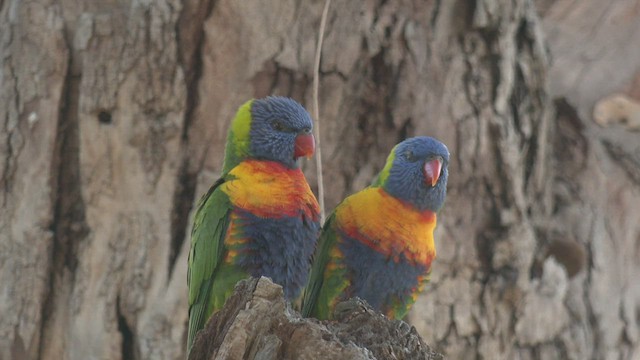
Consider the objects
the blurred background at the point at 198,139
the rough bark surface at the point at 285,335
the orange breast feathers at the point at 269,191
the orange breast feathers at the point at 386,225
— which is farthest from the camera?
A: the blurred background at the point at 198,139

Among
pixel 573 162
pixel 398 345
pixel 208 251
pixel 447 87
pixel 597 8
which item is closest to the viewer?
pixel 398 345

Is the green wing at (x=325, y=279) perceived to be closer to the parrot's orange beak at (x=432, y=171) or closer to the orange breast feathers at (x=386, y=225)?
the orange breast feathers at (x=386, y=225)

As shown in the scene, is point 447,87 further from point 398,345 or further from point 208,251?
point 398,345

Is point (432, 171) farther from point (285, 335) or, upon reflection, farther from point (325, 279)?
point (285, 335)

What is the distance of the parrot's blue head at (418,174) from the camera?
297 cm

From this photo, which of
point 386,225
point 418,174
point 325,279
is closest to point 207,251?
point 325,279

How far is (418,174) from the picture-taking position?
9.82 ft

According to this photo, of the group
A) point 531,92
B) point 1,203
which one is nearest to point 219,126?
point 1,203

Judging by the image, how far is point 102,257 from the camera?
343 centimetres

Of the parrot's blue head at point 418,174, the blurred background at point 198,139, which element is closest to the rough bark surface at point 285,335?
the parrot's blue head at point 418,174

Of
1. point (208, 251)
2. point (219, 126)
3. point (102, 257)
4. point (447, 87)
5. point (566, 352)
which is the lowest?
point (566, 352)

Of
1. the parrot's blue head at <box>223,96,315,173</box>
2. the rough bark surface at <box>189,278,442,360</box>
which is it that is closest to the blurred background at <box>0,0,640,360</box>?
the parrot's blue head at <box>223,96,315,173</box>

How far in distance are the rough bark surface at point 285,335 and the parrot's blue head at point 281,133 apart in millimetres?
925

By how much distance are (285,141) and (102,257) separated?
3.17 feet
